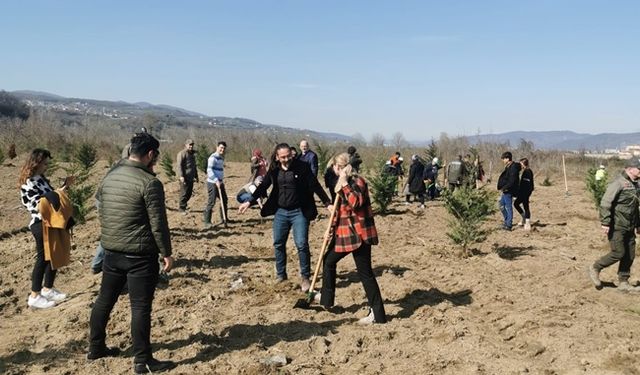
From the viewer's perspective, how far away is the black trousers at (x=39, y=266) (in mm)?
5258

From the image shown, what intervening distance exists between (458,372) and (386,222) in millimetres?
7811

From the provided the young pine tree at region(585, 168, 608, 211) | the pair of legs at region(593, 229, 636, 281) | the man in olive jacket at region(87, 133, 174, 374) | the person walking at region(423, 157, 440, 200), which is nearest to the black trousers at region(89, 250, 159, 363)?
the man in olive jacket at region(87, 133, 174, 374)

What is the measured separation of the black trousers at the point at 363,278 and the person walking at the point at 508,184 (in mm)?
6580

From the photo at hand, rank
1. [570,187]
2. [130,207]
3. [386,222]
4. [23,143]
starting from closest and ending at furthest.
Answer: [130,207], [386,222], [570,187], [23,143]

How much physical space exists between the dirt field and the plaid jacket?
900 mm

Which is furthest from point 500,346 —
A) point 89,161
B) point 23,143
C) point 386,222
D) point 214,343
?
point 23,143

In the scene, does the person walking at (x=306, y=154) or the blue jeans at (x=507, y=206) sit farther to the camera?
the blue jeans at (x=507, y=206)

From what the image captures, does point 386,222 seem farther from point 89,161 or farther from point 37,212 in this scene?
point 89,161

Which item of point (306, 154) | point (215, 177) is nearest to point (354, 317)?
point (215, 177)

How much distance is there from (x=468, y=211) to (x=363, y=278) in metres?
3.91

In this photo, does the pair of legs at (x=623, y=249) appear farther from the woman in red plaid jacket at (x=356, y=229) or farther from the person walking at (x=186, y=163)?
the person walking at (x=186, y=163)

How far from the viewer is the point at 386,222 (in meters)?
11.8

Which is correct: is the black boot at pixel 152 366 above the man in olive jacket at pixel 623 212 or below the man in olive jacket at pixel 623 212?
below

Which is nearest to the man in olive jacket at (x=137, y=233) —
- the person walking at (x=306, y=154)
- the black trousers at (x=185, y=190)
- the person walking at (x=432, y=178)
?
the person walking at (x=306, y=154)
